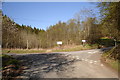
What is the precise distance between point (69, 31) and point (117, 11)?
14457 millimetres

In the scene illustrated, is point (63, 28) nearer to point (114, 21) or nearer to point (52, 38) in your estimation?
point (52, 38)

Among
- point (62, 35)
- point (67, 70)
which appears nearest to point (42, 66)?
point (67, 70)

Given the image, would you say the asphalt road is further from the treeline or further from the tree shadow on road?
the treeline


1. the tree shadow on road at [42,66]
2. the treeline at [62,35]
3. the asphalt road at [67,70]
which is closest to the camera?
the asphalt road at [67,70]

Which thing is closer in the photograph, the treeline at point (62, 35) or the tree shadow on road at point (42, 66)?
the tree shadow on road at point (42, 66)

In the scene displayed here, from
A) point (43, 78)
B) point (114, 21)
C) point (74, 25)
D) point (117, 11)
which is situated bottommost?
point (43, 78)

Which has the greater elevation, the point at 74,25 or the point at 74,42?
the point at 74,25


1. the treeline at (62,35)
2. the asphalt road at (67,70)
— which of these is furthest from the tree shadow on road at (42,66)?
the treeline at (62,35)

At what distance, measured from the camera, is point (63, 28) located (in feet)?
61.5

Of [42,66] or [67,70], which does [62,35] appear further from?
[67,70]

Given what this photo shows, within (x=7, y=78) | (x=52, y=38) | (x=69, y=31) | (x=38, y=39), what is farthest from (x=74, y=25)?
(x=7, y=78)

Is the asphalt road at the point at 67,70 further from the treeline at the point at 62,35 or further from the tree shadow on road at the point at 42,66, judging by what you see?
the treeline at the point at 62,35

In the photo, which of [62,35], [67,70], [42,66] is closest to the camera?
[67,70]

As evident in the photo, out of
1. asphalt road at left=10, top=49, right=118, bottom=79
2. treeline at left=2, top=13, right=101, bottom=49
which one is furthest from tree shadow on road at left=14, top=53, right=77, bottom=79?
treeline at left=2, top=13, right=101, bottom=49
